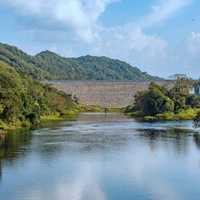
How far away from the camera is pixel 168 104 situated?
89.7m

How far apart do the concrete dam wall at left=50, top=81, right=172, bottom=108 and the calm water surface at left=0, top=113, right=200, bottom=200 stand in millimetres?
82748

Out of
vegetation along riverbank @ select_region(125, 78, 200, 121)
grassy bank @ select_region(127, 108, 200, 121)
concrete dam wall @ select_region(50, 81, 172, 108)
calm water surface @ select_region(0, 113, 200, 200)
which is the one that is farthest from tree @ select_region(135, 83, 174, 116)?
concrete dam wall @ select_region(50, 81, 172, 108)

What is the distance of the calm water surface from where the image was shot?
87.5ft

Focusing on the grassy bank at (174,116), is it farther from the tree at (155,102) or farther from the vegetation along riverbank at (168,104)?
the tree at (155,102)

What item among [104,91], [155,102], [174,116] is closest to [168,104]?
[174,116]

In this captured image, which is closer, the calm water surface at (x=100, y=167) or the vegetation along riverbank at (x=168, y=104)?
the calm water surface at (x=100, y=167)

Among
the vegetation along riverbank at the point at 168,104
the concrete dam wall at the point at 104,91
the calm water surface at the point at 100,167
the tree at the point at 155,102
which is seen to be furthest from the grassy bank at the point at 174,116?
the concrete dam wall at the point at 104,91

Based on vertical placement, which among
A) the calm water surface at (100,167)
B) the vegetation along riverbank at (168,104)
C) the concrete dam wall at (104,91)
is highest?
the concrete dam wall at (104,91)

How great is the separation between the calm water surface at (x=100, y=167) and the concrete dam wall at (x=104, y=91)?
82.7m

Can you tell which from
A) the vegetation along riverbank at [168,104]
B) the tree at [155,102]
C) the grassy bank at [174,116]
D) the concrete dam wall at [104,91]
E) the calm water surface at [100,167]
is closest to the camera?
the calm water surface at [100,167]

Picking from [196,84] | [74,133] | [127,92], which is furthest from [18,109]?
[127,92]

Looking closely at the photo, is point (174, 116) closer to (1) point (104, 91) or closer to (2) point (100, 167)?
(1) point (104, 91)

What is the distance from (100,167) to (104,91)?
348 feet

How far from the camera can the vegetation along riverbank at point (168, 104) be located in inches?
3506
